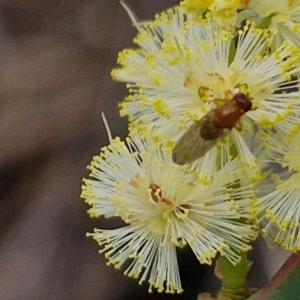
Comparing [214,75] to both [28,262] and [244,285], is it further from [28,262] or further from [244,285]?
[28,262]

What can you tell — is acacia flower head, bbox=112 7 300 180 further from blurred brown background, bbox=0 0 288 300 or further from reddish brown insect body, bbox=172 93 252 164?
blurred brown background, bbox=0 0 288 300

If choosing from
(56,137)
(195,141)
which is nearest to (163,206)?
(195,141)

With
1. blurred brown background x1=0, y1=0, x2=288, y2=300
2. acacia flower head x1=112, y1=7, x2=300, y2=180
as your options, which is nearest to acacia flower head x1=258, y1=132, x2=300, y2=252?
acacia flower head x1=112, y1=7, x2=300, y2=180

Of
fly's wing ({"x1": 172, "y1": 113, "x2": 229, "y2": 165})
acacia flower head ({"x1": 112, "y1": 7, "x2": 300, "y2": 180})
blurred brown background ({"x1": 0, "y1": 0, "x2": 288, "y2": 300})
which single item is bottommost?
fly's wing ({"x1": 172, "y1": 113, "x2": 229, "y2": 165})

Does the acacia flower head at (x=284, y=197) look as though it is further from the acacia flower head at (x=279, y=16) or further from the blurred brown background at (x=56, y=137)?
the blurred brown background at (x=56, y=137)

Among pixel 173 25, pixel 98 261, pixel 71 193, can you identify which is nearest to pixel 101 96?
pixel 71 193

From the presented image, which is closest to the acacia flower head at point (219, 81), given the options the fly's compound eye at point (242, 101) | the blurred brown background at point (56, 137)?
the fly's compound eye at point (242, 101)

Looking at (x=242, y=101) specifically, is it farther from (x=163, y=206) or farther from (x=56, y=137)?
(x=56, y=137)

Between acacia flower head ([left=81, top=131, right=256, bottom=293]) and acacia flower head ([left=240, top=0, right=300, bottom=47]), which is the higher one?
acacia flower head ([left=240, top=0, right=300, bottom=47])

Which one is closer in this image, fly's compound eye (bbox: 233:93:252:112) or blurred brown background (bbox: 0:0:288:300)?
fly's compound eye (bbox: 233:93:252:112)
